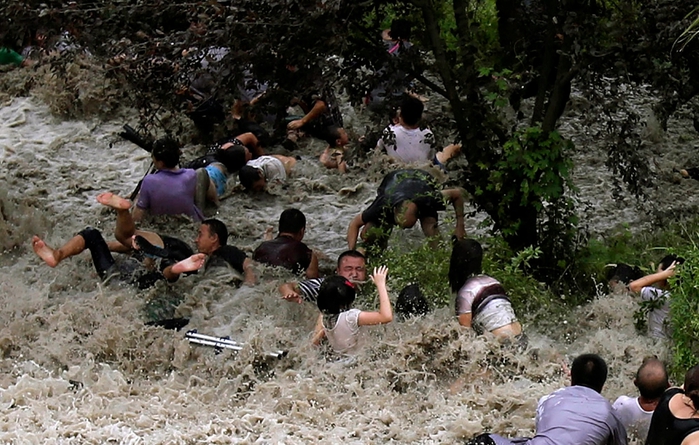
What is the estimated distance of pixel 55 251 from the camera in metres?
7.94

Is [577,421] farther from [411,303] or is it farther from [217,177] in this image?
[217,177]

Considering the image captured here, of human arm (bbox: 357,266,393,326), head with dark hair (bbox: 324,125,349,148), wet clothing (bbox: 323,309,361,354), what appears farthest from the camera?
head with dark hair (bbox: 324,125,349,148)

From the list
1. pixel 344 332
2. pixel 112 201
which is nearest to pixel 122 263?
pixel 112 201

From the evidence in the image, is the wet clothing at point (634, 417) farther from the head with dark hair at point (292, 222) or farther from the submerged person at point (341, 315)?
the head with dark hair at point (292, 222)

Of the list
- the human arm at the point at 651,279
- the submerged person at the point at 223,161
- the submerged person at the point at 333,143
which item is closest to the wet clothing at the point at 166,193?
the submerged person at the point at 223,161

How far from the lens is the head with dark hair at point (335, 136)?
1078 centimetres

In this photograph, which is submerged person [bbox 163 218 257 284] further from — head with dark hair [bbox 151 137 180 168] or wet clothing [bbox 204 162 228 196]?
wet clothing [bbox 204 162 228 196]

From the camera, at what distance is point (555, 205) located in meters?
7.99

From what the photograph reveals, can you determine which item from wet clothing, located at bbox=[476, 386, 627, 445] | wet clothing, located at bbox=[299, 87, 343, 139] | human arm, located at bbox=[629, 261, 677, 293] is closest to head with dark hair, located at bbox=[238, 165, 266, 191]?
wet clothing, located at bbox=[299, 87, 343, 139]

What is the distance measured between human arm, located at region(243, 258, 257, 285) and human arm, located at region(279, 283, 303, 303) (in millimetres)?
329

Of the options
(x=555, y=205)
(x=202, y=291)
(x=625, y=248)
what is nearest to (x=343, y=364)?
(x=202, y=291)

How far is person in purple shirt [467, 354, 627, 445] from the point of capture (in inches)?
205

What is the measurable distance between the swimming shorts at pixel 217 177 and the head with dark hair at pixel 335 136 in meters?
1.37

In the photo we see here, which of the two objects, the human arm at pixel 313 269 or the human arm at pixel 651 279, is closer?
the human arm at pixel 651 279
